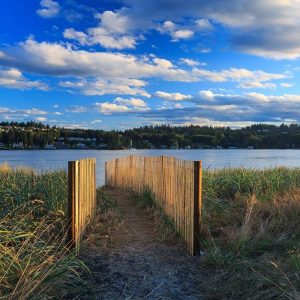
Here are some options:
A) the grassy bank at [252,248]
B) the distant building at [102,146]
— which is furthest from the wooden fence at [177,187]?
the distant building at [102,146]

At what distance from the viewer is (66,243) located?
7141 mm

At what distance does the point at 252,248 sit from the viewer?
22.9 ft

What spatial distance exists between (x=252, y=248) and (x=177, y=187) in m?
2.42

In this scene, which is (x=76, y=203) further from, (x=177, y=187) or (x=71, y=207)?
(x=177, y=187)

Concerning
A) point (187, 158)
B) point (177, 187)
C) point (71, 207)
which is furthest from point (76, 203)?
point (187, 158)

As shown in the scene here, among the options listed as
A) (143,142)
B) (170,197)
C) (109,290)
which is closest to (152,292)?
(109,290)

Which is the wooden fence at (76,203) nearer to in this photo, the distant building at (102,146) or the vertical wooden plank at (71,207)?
the vertical wooden plank at (71,207)

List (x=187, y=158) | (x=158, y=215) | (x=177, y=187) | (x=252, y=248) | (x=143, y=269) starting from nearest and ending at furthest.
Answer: (x=143, y=269) → (x=252, y=248) → (x=177, y=187) → (x=158, y=215) → (x=187, y=158)

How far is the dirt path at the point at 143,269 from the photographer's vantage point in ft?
18.4

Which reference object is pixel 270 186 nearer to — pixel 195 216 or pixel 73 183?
pixel 195 216

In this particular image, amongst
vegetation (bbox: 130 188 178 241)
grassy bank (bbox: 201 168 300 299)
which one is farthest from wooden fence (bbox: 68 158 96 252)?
grassy bank (bbox: 201 168 300 299)

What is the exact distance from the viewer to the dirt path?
18.4 feet

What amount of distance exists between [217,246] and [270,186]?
6.60m

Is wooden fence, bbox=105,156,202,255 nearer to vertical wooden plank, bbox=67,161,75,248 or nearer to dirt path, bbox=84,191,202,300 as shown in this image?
dirt path, bbox=84,191,202,300
